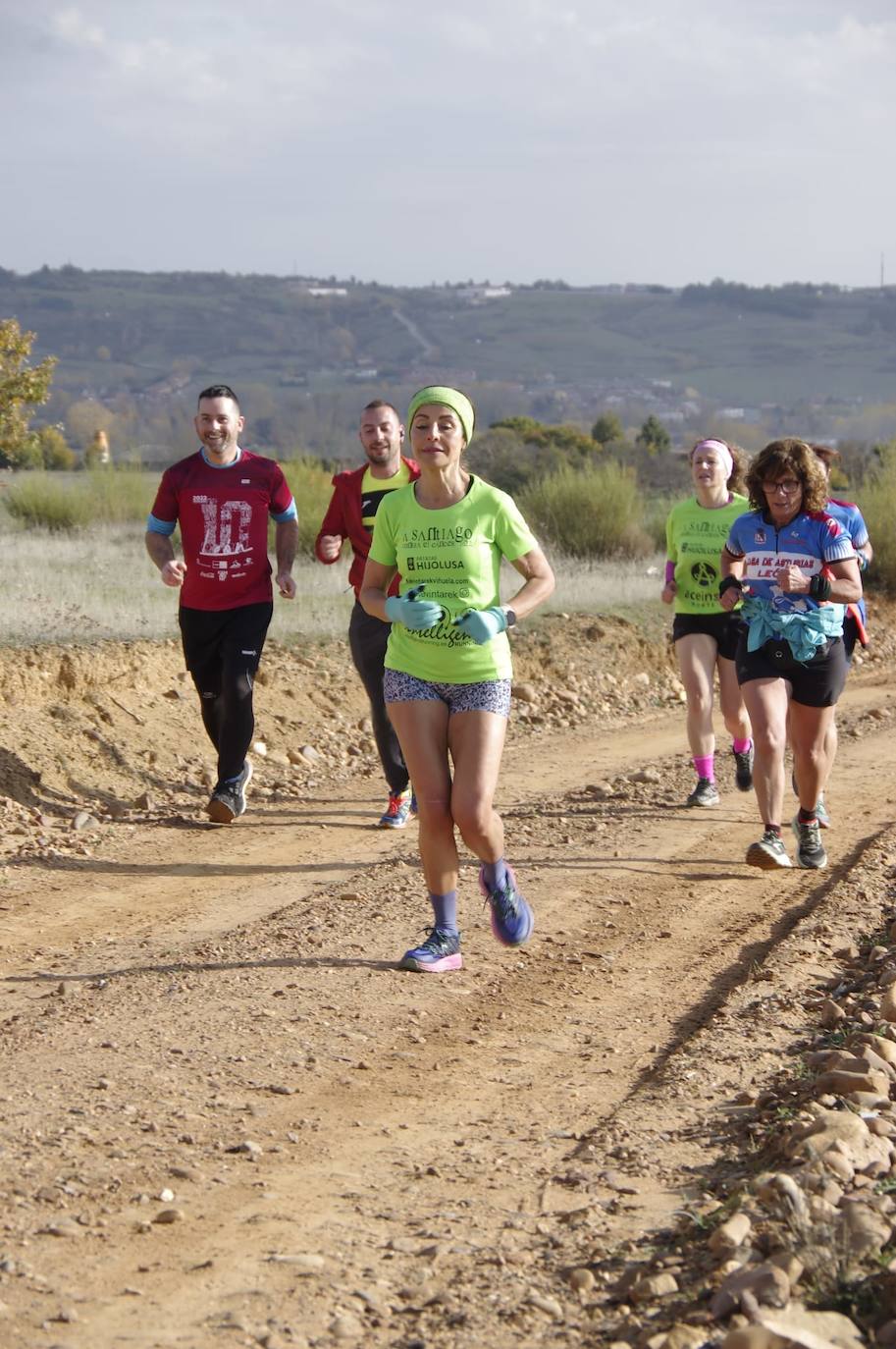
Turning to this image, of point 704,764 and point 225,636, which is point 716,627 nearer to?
point 704,764

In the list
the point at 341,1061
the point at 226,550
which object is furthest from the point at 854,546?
the point at 341,1061

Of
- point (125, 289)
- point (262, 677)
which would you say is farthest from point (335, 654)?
point (125, 289)

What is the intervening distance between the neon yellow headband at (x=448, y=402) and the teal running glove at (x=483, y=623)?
680 mm

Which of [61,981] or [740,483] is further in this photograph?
[740,483]

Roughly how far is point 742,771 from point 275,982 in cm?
440

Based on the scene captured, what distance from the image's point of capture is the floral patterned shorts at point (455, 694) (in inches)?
A: 235

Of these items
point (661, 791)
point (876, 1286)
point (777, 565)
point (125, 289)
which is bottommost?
point (661, 791)

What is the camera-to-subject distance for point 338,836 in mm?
8945

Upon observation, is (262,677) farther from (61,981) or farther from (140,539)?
(140,539)

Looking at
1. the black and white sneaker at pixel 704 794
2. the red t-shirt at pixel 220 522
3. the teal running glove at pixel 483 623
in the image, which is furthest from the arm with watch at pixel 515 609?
the black and white sneaker at pixel 704 794

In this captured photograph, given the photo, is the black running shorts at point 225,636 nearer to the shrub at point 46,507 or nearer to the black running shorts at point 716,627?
the black running shorts at point 716,627

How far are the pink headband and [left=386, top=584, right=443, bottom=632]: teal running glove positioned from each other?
3816mm

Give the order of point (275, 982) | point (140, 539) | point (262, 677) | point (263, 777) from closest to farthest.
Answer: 1. point (275, 982)
2. point (263, 777)
3. point (262, 677)
4. point (140, 539)

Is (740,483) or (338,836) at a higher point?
(740,483)
